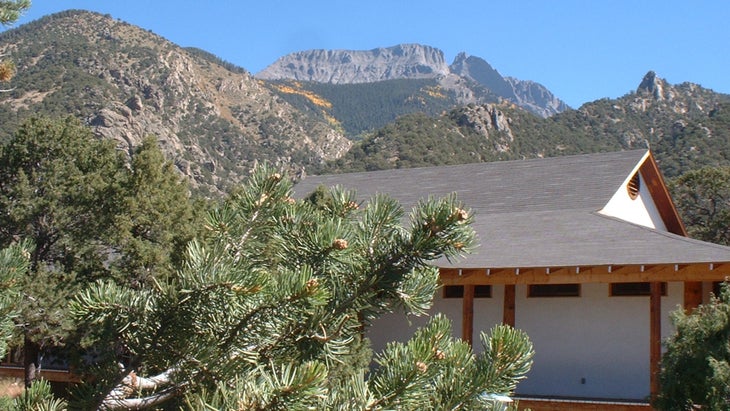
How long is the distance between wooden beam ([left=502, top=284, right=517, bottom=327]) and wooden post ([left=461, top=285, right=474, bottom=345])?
60 cm

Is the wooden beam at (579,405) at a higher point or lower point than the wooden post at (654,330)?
lower

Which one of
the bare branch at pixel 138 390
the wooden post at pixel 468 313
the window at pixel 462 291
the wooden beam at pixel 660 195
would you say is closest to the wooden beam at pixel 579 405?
the wooden post at pixel 468 313

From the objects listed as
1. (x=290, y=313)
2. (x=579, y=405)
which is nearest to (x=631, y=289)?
(x=579, y=405)

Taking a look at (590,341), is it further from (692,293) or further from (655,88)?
(655,88)

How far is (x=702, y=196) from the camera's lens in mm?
33656

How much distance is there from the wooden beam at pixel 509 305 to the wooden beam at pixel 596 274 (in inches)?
36.4

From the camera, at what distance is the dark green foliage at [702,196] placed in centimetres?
3322

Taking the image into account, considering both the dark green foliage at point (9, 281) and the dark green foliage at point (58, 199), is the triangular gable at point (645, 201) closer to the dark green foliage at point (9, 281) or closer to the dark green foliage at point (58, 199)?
the dark green foliage at point (58, 199)

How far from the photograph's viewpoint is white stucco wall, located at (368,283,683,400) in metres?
14.3

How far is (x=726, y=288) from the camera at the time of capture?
10375 millimetres

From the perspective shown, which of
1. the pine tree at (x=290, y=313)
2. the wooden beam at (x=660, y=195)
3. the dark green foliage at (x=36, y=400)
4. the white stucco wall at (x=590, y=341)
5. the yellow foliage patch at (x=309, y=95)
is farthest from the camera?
the yellow foliage patch at (x=309, y=95)

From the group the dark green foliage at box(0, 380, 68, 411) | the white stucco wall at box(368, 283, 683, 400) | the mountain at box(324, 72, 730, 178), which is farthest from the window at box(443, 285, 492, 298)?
the mountain at box(324, 72, 730, 178)

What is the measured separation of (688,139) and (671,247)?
3592 cm

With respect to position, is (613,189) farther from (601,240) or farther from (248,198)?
(248,198)
